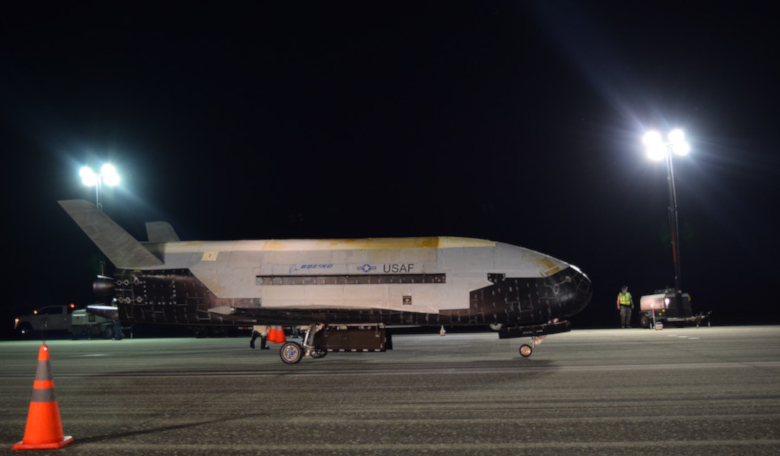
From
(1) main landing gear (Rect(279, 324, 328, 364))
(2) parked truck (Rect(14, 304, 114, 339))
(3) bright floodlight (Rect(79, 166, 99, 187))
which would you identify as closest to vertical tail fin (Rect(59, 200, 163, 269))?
(1) main landing gear (Rect(279, 324, 328, 364))

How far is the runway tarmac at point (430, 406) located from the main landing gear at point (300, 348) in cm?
61

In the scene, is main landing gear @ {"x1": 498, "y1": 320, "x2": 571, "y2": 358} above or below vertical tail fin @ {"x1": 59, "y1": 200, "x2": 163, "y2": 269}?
below

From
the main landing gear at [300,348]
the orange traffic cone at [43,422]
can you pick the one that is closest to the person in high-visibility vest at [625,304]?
the main landing gear at [300,348]

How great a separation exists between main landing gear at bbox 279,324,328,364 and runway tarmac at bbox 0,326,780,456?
61 centimetres

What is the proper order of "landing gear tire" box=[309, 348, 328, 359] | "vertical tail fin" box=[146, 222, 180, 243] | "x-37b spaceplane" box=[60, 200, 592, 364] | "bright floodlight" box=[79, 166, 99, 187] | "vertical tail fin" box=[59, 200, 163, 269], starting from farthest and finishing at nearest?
"bright floodlight" box=[79, 166, 99, 187] < "vertical tail fin" box=[146, 222, 180, 243] < "landing gear tire" box=[309, 348, 328, 359] < "vertical tail fin" box=[59, 200, 163, 269] < "x-37b spaceplane" box=[60, 200, 592, 364]

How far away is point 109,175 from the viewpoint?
3497 cm

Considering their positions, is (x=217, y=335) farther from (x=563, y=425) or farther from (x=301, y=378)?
(x=563, y=425)

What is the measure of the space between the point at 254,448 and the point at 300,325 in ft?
37.5

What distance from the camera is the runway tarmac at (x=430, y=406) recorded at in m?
6.69

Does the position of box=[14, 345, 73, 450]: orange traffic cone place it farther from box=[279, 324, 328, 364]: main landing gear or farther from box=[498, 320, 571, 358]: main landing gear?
box=[498, 320, 571, 358]: main landing gear

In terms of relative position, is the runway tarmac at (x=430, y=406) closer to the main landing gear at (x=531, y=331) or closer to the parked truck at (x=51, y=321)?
the main landing gear at (x=531, y=331)

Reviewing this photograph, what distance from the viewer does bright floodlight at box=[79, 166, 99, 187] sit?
115ft

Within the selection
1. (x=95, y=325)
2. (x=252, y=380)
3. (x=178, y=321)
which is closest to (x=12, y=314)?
(x=95, y=325)

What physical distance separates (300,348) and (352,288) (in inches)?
82.2
